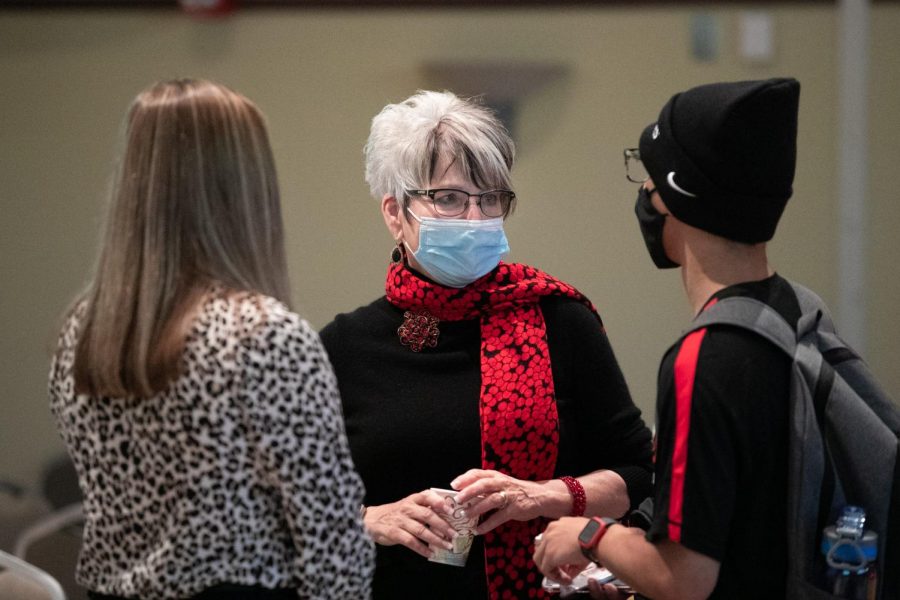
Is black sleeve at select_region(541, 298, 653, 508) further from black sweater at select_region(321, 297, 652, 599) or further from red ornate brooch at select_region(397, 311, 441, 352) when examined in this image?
red ornate brooch at select_region(397, 311, 441, 352)

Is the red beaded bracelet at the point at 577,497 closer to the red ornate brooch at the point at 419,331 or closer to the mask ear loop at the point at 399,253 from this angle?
the red ornate brooch at the point at 419,331

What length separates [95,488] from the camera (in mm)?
1410

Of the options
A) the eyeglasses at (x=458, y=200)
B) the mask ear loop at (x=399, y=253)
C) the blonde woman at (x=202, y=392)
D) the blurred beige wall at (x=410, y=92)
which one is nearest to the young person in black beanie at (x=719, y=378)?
the blonde woman at (x=202, y=392)

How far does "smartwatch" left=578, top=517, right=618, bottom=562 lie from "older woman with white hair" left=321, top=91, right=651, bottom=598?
282 millimetres

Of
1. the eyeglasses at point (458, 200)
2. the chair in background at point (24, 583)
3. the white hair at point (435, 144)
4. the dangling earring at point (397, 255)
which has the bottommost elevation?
the chair in background at point (24, 583)

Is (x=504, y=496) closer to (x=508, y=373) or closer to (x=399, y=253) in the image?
(x=508, y=373)

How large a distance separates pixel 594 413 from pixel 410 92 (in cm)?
256

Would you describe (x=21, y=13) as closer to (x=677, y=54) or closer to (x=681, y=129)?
(x=677, y=54)

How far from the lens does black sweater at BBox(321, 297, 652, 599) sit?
6.28ft

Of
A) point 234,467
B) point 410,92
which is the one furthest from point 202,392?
point 410,92

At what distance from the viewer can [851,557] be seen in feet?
4.50

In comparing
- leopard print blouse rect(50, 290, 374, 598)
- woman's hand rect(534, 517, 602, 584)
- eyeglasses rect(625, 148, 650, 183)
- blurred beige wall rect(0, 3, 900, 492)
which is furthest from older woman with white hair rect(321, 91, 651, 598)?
blurred beige wall rect(0, 3, 900, 492)

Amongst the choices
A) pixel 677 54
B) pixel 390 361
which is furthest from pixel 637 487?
pixel 677 54

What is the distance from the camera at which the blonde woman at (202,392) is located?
1.32 meters
